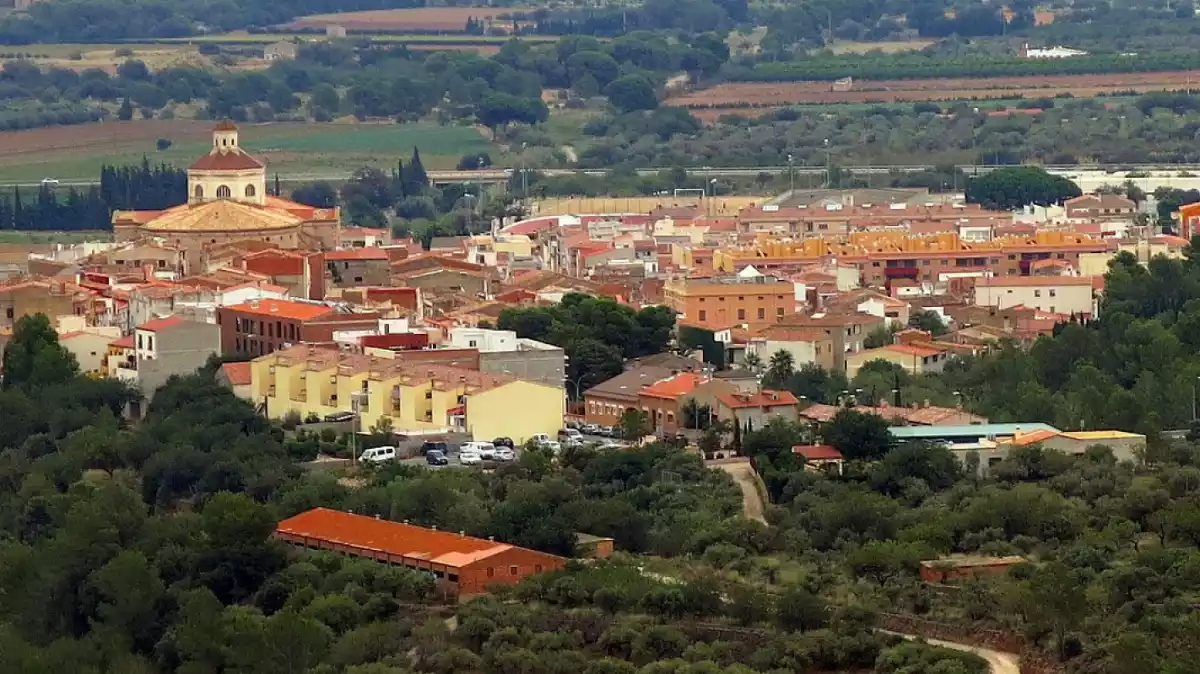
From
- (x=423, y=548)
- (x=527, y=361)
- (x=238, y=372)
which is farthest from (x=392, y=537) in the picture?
(x=238, y=372)

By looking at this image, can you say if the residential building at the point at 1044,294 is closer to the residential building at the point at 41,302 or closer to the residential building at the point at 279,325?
the residential building at the point at 279,325

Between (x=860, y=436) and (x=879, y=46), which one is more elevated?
(x=860, y=436)

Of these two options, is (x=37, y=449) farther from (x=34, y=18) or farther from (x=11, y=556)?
(x=34, y=18)

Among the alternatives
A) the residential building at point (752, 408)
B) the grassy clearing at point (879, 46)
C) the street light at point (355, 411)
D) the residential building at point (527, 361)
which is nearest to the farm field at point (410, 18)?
the grassy clearing at point (879, 46)

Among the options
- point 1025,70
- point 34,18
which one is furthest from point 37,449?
point 34,18

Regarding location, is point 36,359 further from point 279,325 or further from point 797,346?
point 797,346

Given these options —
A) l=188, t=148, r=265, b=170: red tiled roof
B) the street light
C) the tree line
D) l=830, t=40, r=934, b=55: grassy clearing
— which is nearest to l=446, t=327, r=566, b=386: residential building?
the street light
